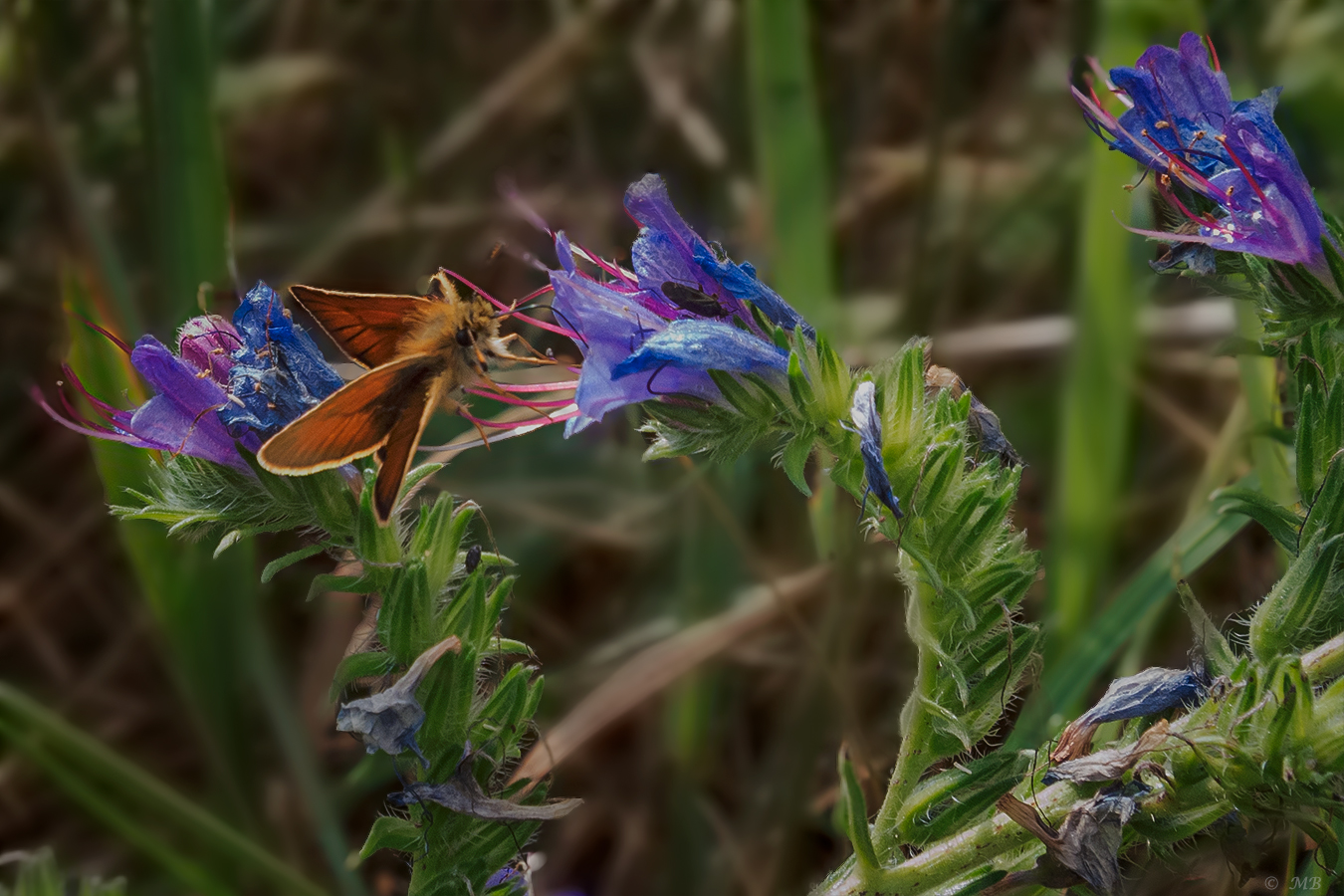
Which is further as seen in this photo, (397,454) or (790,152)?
(790,152)

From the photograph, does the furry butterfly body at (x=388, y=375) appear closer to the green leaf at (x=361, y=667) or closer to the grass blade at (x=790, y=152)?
the green leaf at (x=361, y=667)

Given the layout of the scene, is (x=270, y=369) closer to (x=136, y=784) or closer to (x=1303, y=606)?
(x=136, y=784)

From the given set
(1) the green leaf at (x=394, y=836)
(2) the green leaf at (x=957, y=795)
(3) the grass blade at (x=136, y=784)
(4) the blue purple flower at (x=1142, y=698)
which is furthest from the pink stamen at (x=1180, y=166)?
(3) the grass blade at (x=136, y=784)

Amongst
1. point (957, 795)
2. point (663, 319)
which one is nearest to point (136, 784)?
point (663, 319)

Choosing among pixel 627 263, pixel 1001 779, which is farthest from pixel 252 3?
pixel 1001 779

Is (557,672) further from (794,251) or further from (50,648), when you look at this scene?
(50,648)

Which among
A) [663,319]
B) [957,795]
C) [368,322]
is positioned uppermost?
[368,322]

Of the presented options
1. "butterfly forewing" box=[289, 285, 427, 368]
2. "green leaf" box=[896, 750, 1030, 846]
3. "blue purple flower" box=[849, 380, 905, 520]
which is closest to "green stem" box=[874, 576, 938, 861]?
"green leaf" box=[896, 750, 1030, 846]
